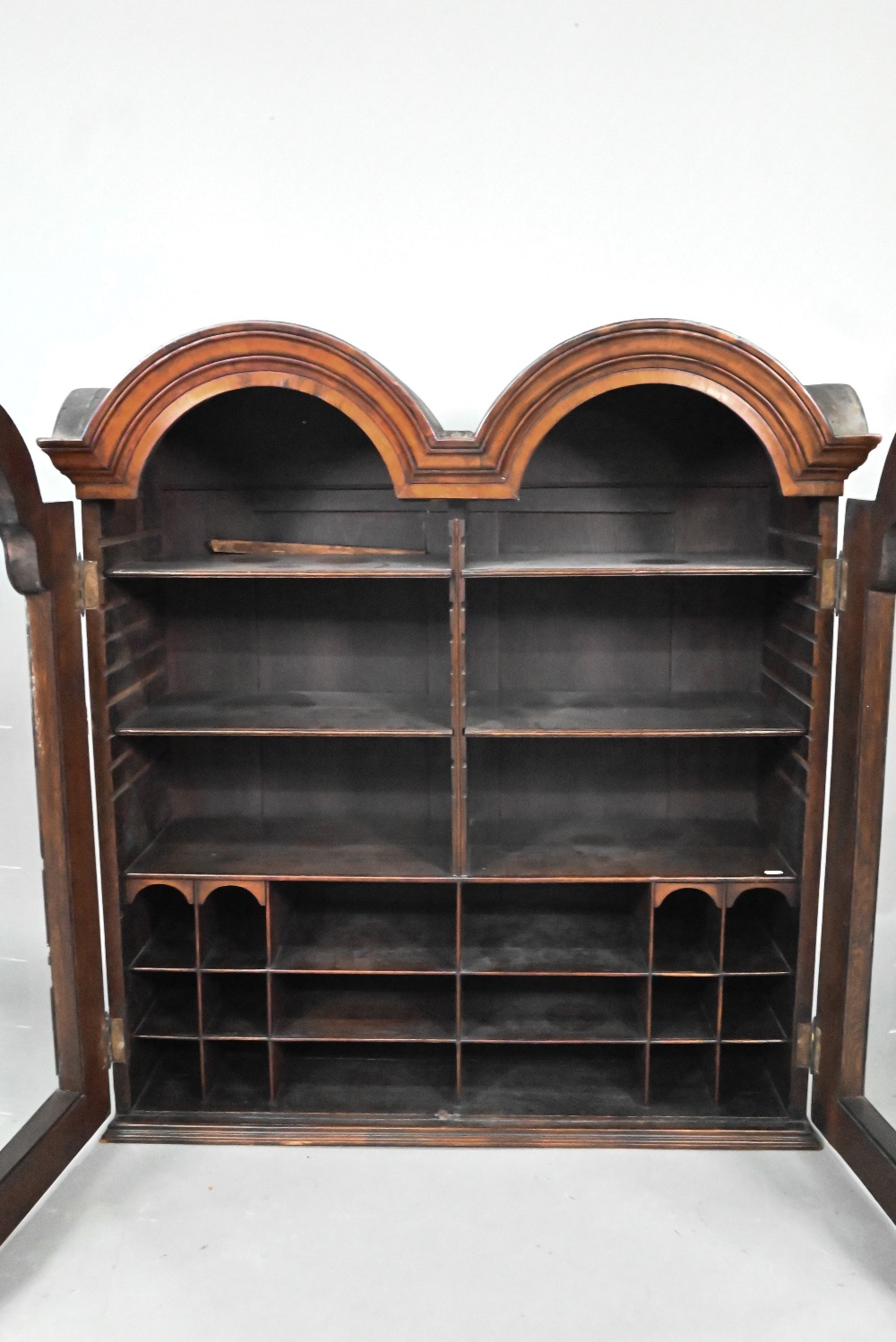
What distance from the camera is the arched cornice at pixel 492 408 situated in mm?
2639

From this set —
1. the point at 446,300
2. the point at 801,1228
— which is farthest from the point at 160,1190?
the point at 446,300

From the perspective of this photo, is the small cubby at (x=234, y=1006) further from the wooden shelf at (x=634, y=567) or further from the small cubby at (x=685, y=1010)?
the wooden shelf at (x=634, y=567)

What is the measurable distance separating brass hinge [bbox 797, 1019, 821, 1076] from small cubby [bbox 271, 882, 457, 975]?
914mm

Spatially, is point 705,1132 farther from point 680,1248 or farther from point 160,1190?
point 160,1190

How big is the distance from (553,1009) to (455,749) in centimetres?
92

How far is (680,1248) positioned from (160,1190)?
4.05ft

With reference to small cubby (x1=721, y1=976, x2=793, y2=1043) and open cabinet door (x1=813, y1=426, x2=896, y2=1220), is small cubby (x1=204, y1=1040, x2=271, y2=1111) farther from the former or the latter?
open cabinet door (x1=813, y1=426, x2=896, y2=1220)

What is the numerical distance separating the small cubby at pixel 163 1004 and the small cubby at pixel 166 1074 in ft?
0.18

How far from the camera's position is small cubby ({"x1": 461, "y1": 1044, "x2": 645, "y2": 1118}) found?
3072mm

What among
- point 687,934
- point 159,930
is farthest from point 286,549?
A: point 687,934

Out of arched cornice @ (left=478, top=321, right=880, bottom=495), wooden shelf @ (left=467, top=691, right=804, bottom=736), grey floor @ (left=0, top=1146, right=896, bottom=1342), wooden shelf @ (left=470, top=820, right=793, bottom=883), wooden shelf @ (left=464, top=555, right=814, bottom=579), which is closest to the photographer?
grey floor @ (left=0, top=1146, right=896, bottom=1342)

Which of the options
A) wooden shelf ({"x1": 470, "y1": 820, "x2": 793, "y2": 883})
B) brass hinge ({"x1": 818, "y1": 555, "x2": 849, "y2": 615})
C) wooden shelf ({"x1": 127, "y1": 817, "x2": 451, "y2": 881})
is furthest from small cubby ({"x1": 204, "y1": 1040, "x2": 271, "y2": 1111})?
brass hinge ({"x1": 818, "y1": 555, "x2": 849, "y2": 615})

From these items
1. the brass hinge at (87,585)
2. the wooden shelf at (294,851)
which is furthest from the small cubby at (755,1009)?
the brass hinge at (87,585)

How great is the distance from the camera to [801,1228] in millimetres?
2652
